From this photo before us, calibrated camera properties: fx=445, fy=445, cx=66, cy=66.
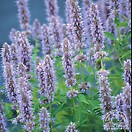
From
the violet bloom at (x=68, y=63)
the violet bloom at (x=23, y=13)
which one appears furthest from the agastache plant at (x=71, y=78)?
the violet bloom at (x=23, y=13)

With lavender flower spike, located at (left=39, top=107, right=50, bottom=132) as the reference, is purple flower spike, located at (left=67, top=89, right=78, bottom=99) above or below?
above

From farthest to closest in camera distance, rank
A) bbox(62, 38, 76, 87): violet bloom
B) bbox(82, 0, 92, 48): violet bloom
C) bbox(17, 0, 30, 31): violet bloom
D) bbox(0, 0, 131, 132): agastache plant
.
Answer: bbox(17, 0, 30, 31): violet bloom < bbox(82, 0, 92, 48): violet bloom < bbox(62, 38, 76, 87): violet bloom < bbox(0, 0, 131, 132): agastache plant

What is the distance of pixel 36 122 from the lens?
3979 mm

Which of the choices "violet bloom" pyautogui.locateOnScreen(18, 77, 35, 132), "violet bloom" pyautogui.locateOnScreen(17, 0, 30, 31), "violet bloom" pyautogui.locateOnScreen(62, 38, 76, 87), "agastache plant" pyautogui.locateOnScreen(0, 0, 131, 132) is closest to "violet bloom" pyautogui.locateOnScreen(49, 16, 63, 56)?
"agastache plant" pyautogui.locateOnScreen(0, 0, 131, 132)

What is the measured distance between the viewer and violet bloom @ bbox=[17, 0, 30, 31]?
5.39 metres

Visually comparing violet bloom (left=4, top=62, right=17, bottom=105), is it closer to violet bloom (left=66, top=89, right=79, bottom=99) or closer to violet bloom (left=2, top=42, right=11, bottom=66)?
violet bloom (left=2, top=42, right=11, bottom=66)

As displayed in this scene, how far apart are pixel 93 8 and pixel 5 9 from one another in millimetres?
8822

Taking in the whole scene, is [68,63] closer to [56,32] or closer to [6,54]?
[6,54]

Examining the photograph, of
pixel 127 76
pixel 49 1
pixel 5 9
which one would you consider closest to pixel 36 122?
pixel 127 76

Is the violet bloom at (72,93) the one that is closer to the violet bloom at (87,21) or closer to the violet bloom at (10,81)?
the violet bloom at (10,81)

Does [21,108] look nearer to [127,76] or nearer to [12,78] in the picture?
[12,78]

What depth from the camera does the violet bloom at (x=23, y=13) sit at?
539 centimetres

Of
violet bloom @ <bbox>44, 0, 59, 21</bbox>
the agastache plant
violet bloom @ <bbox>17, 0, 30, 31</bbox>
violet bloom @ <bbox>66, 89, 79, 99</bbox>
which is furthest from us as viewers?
violet bloom @ <bbox>17, 0, 30, 31</bbox>

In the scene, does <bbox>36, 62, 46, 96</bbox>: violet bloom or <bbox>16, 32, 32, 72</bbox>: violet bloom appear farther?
<bbox>16, 32, 32, 72</bbox>: violet bloom
